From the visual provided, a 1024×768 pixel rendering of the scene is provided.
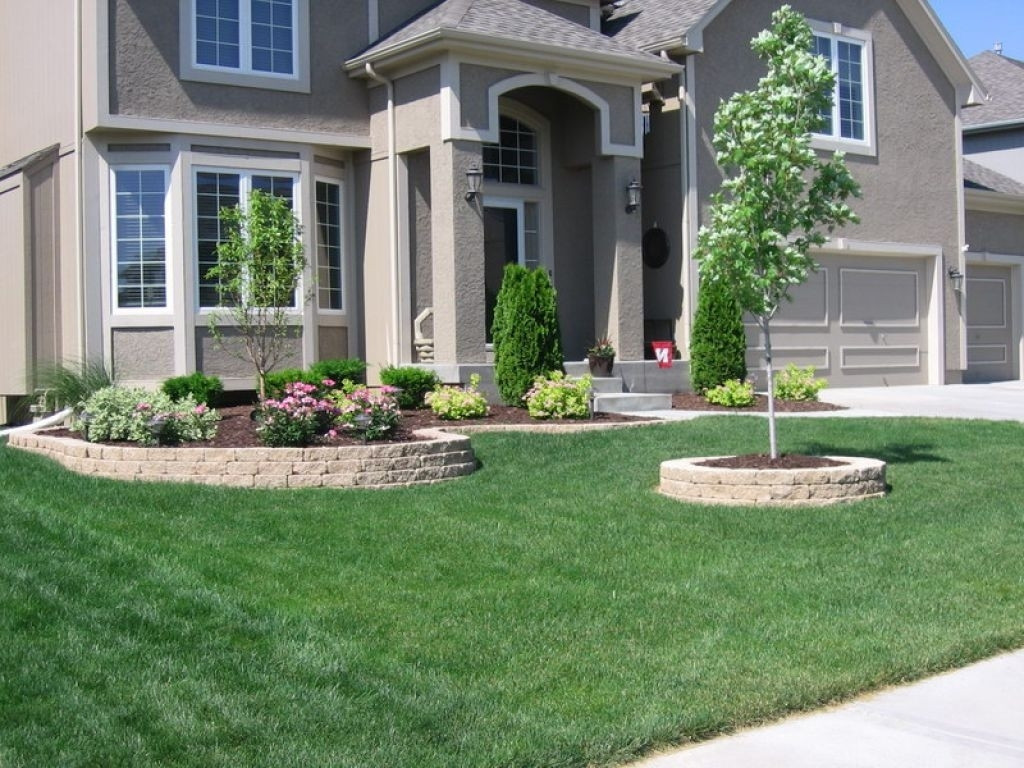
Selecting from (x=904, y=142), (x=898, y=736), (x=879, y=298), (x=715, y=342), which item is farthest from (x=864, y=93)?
Result: (x=898, y=736)

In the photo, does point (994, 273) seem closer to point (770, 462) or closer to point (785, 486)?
point (770, 462)

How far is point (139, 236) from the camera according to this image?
15.4 m

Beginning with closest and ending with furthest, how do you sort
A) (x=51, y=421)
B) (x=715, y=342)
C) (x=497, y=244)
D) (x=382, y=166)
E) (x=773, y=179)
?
(x=773, y=179) → (x=51, y=421) → (x=382, y=166) → (x=715, y=342) → (x=497, y=244)

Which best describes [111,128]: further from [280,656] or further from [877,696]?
[877,696]

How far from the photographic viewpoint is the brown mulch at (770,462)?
9977 mm

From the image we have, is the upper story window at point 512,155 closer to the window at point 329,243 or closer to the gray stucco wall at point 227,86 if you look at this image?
the gray stucco wall at point 227,86

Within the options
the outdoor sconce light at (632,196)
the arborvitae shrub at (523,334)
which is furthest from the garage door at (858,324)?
the arborvitae shrub at (523,334)

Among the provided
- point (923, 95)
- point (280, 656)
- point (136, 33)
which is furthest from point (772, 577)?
point (923, 95)

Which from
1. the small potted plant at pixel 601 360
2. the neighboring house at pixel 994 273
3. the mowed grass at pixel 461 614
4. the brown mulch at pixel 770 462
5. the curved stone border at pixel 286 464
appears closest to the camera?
the mowed grass at pixel 461 614

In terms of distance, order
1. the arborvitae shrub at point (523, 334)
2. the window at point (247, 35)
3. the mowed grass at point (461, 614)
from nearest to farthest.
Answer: the mowed grass at point (461, 614), the arborvitae shrub at point (523, 334), the window at point (247, 35)

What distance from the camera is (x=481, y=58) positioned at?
15812 millimetres

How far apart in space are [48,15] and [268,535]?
35.8 feet

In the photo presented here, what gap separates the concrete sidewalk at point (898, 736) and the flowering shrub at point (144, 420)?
7.40 meters

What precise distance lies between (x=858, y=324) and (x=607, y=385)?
21.4 ft
